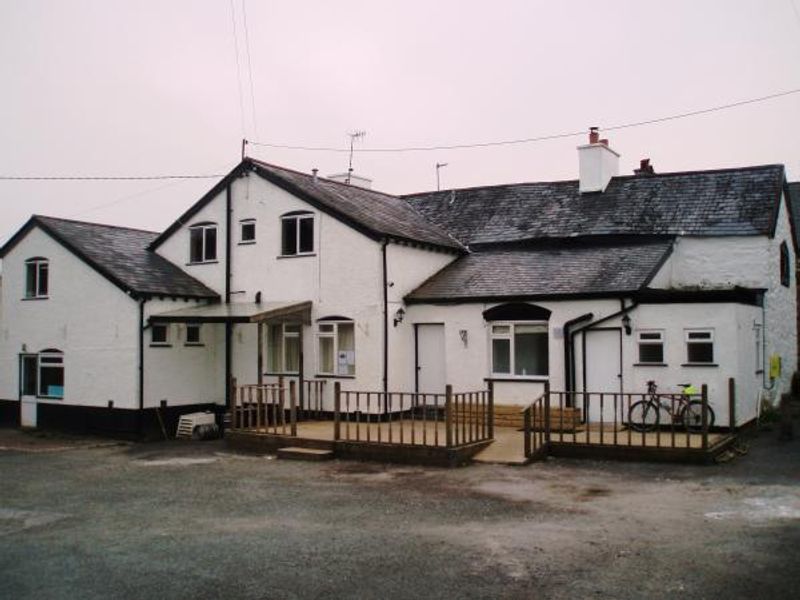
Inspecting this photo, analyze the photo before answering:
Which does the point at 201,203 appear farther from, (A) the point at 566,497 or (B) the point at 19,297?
(A) the point at 566,497

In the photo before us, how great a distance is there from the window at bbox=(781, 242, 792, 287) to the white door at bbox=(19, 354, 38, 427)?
70.0 ft

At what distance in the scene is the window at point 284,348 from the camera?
21797 millimetres

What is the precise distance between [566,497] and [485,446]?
4.20m

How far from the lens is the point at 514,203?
25594mm

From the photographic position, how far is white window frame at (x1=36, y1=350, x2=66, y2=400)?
21891mm

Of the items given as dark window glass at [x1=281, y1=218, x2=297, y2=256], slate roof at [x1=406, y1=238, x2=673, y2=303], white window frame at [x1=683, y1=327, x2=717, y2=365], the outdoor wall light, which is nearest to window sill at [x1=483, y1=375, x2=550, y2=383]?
slate roof at [x1=406, y1=238, x2=673, y2=303]

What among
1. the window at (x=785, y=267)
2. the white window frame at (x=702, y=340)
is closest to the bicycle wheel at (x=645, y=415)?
the white window frame at (x=702, y=340)

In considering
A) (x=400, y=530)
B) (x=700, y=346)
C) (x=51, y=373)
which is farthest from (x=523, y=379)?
(x=51, y=373)

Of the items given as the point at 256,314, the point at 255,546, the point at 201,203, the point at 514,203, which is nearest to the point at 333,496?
the point at 255,546

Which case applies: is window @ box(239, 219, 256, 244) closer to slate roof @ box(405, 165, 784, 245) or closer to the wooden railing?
the wooden railing

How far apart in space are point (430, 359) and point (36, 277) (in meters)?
11.3

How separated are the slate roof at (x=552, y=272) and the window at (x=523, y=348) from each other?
831 millimetres

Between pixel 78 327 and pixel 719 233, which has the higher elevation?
pixel 719 233

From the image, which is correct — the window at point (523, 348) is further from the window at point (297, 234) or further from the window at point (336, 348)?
the window at point (297, 234)
